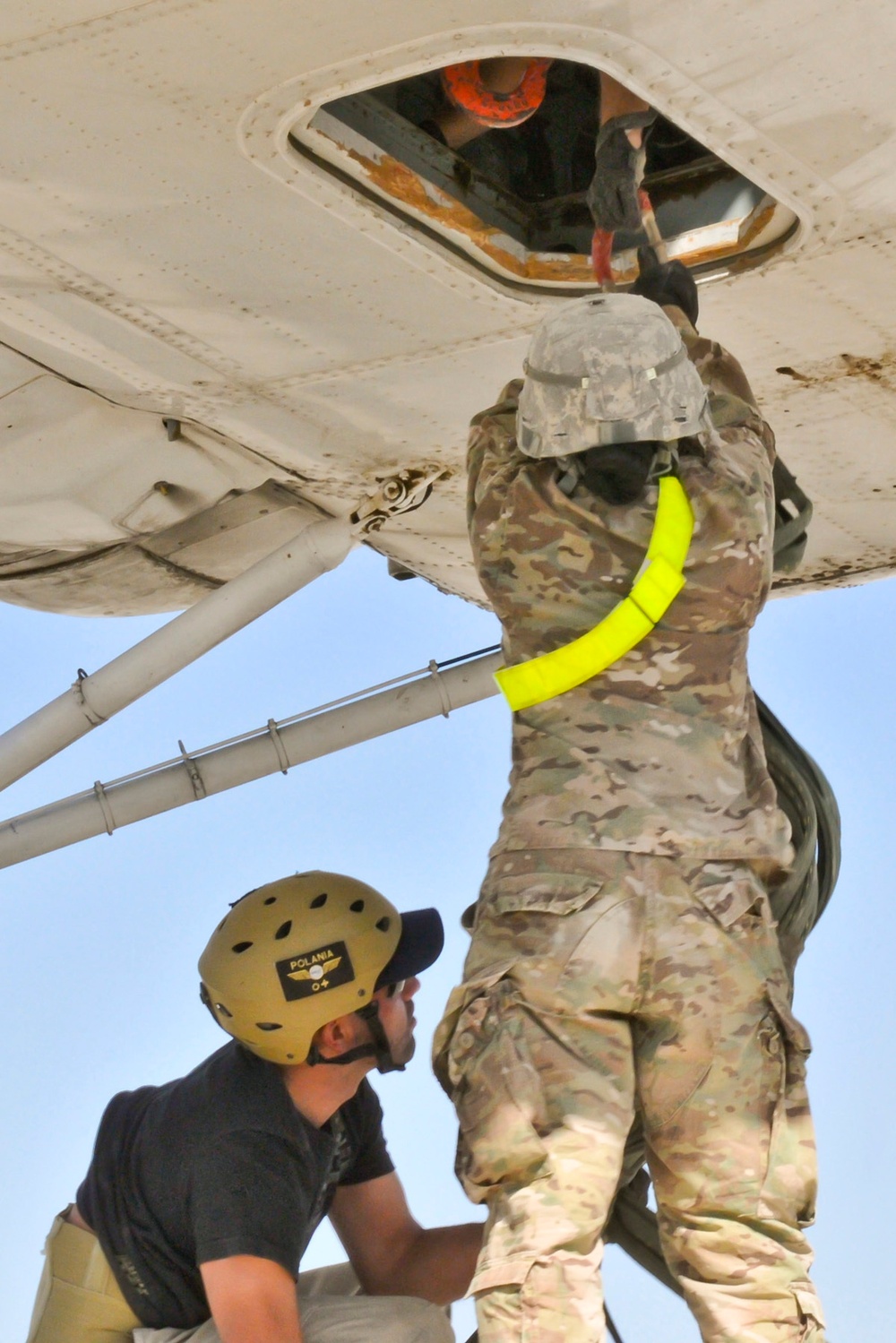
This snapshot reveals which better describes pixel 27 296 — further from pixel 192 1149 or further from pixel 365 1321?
pixel 365 1321

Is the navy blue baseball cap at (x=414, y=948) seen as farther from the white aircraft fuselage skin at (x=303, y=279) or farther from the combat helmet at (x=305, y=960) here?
the white aircraft fuselage skin at (x=303, y=279)

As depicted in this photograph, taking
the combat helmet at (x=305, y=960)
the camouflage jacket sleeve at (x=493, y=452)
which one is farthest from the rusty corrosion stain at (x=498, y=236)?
the combat helmet at (x=305, y=960)

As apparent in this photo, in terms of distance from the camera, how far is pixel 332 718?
6953 mm

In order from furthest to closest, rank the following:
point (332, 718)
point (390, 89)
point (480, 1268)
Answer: point (332, 718) → point (390, 89) → point (480, 1268)

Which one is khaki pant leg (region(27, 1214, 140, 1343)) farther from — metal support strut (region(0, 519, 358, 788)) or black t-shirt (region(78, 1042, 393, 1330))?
metal support strut (region(0, 519, 358, 788))

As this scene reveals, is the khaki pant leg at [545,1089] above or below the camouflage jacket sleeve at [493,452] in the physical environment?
below

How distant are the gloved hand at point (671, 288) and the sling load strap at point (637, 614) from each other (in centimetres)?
74

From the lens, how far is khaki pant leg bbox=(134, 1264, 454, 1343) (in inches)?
169

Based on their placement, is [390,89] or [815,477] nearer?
[390,89]

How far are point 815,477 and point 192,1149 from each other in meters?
3.45

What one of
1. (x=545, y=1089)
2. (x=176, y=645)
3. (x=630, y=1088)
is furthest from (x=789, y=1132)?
(x=176, y=645)

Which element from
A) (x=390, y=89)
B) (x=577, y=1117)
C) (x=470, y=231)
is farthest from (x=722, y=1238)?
(x=390, y=89)

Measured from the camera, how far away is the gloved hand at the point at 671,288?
4.27 metres

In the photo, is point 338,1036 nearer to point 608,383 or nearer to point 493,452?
point 493,452
